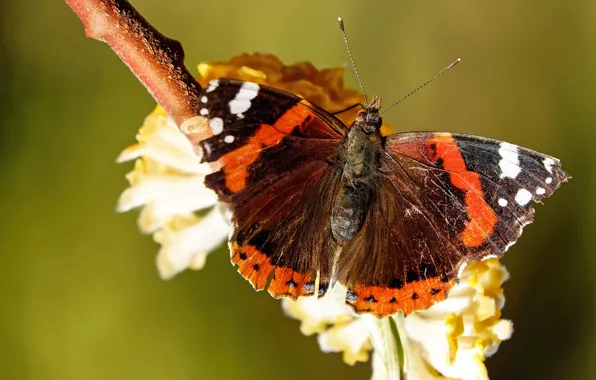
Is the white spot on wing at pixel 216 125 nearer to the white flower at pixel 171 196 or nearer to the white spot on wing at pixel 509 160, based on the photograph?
the white flower at pixel 171 196

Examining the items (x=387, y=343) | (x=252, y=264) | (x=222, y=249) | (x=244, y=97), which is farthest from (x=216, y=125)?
(x=222, y=249)

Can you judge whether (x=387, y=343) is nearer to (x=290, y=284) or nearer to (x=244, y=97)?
(x=290, y=284)

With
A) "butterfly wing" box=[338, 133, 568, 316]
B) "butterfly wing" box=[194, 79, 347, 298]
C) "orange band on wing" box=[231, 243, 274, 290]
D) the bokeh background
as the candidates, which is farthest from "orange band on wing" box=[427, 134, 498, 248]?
the bokeh background

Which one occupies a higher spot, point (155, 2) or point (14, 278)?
point (155, 2)

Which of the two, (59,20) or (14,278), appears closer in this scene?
(14,278)

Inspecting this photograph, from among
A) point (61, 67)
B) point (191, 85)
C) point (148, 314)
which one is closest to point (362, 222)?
point (191, 85)

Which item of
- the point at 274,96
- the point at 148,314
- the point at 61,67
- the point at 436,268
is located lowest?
the point at 436,268

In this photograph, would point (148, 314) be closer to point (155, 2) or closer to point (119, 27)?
point (155, 2)
